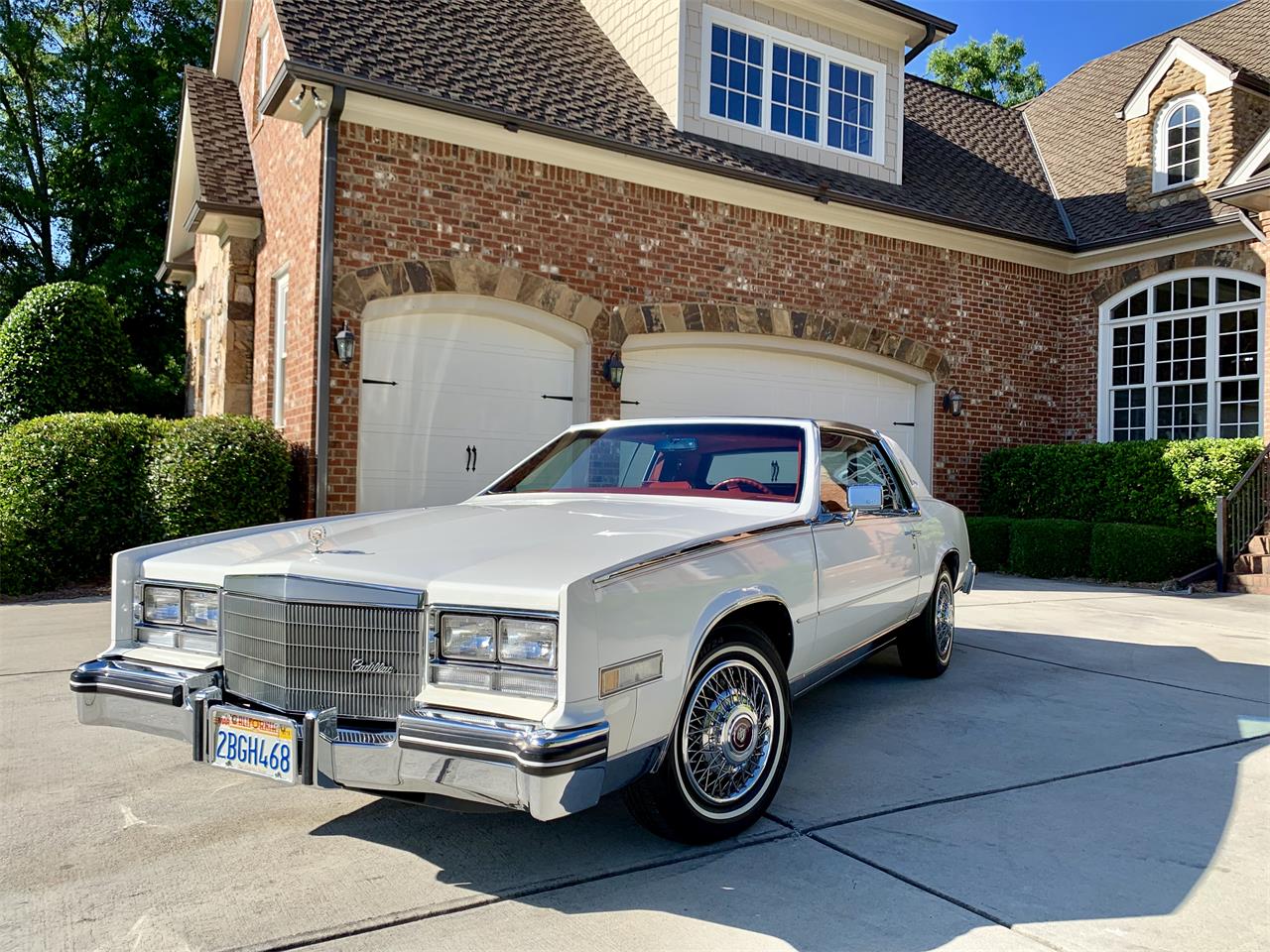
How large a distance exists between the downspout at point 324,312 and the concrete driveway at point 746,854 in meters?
4.00

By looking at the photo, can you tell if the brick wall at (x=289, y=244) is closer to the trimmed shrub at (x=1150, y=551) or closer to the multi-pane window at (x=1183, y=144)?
the trimmed shrub at (x=1150, y=551)

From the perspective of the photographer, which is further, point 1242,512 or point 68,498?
point 1242,512

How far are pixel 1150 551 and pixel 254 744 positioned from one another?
10.8 m

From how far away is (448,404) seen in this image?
9789 millimetres

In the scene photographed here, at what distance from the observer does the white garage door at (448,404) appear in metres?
9.42

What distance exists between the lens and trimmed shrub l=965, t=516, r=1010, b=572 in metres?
12.5

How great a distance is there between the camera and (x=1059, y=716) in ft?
16.9

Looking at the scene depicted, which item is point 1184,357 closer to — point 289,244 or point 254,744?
point 289,244

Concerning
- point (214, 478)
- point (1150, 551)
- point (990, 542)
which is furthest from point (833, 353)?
point (214, 478)

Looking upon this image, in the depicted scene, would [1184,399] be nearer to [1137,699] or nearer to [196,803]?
[1137,699]

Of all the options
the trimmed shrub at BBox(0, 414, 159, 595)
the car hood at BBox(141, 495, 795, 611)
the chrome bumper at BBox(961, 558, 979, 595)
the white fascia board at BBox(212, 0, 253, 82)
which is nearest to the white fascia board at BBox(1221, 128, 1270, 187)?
the chrome bumper at BBox(961, 558, 979, 595)

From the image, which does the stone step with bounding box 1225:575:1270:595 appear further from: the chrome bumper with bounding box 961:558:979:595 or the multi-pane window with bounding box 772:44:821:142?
the multi-pane window with bounding box 772:44:821:142

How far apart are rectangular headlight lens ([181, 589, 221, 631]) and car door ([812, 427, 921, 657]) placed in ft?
7.70

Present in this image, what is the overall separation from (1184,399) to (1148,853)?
1243cm
